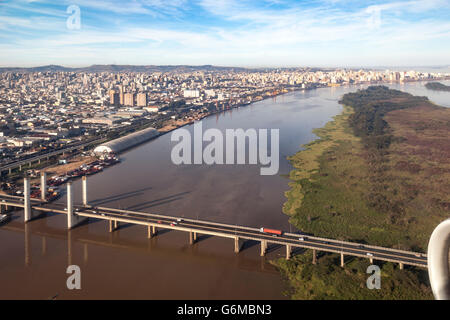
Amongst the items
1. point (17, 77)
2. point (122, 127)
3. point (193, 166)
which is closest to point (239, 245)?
point (193, 166)

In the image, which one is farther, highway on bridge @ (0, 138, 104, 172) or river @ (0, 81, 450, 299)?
highway on bridge @ (0, 138, 104, 172)

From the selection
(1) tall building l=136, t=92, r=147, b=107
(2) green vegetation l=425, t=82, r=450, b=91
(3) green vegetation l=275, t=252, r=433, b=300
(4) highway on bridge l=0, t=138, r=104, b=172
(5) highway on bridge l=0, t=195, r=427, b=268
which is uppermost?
(2) green vegetation l=425, t=82, r=450, b=91

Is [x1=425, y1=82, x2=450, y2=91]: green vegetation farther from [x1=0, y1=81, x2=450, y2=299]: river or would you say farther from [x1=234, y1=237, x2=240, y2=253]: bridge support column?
[x1=234, y1=237, x2=240, y2=253]: bridge support column

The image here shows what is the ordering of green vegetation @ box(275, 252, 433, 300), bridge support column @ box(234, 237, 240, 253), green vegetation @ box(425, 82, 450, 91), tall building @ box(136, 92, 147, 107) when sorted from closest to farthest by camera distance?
green vegetation @ box(275, 252, 433, 300), bridge support column @ box(234, 237, 240, 253), tall building @ box(136, 92, 147, 107), green vegetation @ box(425, 82, 450, 91)

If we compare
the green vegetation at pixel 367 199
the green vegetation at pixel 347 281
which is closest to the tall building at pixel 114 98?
the green vegetation at pixel 367 199

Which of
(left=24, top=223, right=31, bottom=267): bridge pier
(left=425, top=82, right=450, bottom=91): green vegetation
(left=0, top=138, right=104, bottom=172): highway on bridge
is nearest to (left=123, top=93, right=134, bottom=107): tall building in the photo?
(left=0, top=138, right=104, bottom=172): highway on bridge

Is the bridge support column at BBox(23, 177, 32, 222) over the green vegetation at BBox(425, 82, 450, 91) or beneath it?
beneath

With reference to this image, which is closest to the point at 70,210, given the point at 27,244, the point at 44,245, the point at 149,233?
the point at 44,245
